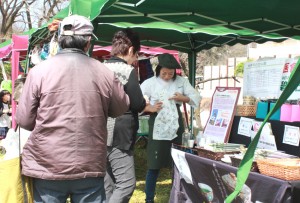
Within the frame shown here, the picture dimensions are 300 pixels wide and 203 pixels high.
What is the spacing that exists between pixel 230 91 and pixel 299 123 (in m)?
0.87

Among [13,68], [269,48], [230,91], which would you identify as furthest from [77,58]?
[269,48]

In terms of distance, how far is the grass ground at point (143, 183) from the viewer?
14.6 ft

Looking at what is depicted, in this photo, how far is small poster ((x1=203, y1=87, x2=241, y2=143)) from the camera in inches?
134

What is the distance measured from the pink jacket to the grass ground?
2.52 meters

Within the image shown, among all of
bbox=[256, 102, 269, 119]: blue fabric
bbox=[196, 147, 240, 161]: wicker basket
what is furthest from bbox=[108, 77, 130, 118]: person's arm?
bbox=[256, 102, 269, 119]: blue fabric

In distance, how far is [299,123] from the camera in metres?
2.79

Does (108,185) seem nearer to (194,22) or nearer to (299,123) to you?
(299,123)

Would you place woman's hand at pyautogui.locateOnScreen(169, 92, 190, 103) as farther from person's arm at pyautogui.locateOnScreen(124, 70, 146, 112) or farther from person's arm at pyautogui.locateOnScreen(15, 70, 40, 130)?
person's arm at pyautogui.locateOnScreen(15, 70, 40, 130)

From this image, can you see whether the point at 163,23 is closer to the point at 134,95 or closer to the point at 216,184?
the point at 134,95

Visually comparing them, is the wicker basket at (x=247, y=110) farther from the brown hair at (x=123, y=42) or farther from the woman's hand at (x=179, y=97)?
the brown hair at (x=123, y=42)

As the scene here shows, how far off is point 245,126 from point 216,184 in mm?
815

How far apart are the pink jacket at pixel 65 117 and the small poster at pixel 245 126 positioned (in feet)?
5.28

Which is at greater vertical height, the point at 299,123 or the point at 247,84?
the point at 247,84

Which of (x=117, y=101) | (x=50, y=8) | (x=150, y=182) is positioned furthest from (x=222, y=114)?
(x=50, y=8)
